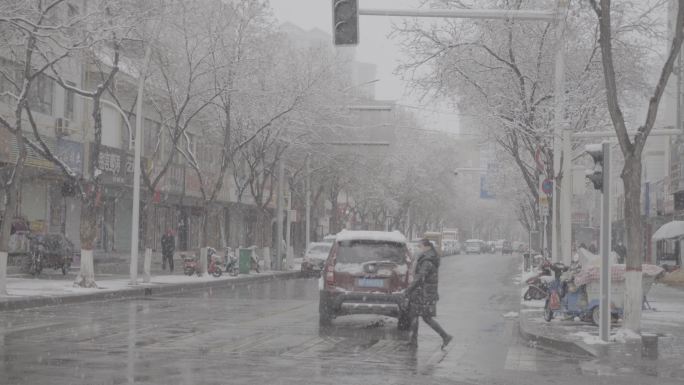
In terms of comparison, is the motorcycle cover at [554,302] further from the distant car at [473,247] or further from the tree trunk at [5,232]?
the distant car at [473,247]

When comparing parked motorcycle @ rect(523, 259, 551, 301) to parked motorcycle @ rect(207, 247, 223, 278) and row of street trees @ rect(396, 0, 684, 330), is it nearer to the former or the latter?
row of street trees @ rect(396, 0, 684, 330)

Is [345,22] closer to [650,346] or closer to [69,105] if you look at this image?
[650,346]

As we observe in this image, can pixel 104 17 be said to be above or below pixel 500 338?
above

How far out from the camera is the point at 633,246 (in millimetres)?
14688

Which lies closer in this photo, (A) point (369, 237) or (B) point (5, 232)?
(A) point (369, 237)

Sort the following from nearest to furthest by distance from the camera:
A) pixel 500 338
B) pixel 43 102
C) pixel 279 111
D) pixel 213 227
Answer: pixel 500 338 → pixel 43 102 → pixel 279 111 → pixel 213 227

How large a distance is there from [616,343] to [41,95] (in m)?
26.3

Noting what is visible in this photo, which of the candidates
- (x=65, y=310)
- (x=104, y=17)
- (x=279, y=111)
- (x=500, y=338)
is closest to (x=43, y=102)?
(x=279, y=111)

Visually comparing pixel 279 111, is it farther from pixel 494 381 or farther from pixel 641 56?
pixel 494 381

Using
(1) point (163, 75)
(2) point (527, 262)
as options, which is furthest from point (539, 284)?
(2) point (527, 262)

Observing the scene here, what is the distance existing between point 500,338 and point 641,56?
1389 centimetres

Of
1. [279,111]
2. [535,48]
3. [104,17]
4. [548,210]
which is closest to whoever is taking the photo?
[104,17]

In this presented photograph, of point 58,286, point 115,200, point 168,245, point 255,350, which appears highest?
point 115,200

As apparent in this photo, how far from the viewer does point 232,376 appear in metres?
10.4
